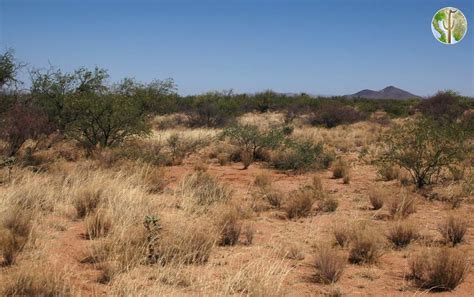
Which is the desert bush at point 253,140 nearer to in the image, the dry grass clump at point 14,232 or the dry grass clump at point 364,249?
the dry grass clump at point 364,249

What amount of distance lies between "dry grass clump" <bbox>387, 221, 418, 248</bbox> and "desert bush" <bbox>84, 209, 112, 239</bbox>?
4.59 m

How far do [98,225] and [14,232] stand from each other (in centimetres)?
123

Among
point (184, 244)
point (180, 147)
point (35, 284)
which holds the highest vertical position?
point (180, 147)

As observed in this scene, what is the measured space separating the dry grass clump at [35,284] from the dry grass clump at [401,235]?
5122 millimetres

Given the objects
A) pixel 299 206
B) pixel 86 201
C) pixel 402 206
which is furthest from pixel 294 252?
pixel 86 201

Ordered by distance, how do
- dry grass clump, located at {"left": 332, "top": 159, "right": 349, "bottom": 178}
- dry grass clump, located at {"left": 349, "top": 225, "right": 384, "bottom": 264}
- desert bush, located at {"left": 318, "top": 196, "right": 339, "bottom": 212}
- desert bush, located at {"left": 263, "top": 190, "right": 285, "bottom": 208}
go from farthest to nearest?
dry grass clump, located at {"left": 332, "top": 159, "right": 349, "bottom": 178}
desert bush, located at {"left": 263, "top": 190, "right": 285, "bottom": 208}
desert bush, located at {"left": 318, "top": 196, "right": 339, "bottom": 212}
dry grass clump, located at {"left": 349, "top": 225, "right": 384, "bottom": 264}

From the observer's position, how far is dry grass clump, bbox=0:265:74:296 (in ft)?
16.0

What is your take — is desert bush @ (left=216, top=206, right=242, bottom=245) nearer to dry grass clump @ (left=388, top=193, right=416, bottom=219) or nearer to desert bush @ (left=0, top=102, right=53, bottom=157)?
dry grass clump @ (left=388, top=193, right=416, bottom=219)

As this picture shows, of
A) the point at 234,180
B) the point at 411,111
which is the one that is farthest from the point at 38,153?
the point at 411,111

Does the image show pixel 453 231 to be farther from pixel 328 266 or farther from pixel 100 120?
pixel 100 120

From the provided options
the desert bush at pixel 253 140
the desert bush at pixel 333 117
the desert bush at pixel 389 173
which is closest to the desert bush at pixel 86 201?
the desert bush at pixel 389 173

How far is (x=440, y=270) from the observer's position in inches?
234

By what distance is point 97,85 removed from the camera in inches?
782

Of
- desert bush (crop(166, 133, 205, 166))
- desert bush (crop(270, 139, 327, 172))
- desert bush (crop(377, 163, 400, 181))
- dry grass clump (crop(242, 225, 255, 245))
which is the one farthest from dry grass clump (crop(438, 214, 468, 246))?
desert bush (crop(166, 133, 205, 166))
